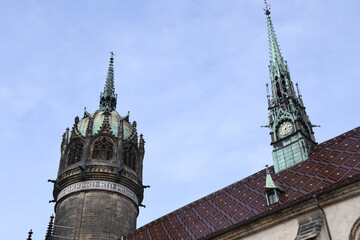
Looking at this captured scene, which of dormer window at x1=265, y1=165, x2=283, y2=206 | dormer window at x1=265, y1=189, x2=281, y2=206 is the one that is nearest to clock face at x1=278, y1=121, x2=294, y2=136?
dormer window at x1=265, y1=165, x2=283, y2=206

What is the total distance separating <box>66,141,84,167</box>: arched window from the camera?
3378 cm

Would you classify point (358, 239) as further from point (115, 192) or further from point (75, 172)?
point (75, 172)

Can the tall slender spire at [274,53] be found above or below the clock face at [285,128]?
above

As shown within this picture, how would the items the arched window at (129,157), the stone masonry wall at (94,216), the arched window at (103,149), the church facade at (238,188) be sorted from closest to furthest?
1. the church facade at (238,188)
2. the stone masonry wall at (94,216)
3. the arched window at (103,149)
4. the arched window at (129,157)

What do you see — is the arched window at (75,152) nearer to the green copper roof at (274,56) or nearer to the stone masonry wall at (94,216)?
the stone masonry wall at (94,216)

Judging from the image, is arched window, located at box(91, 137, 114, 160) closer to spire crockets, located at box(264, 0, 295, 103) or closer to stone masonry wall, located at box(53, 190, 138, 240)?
stone masonry wall, located at box(53, 190, 138, 240)

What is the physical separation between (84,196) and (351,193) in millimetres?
19751

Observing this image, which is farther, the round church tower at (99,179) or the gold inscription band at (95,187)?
the gold inscription band at (95,187)

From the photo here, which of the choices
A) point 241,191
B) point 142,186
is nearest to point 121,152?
point 142,186

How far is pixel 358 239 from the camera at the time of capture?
15273mm

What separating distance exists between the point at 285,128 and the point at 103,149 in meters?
14.5

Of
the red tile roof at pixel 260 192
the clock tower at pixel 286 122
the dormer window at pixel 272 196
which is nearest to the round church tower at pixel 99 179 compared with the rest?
the red tile roof at pixel 260 192

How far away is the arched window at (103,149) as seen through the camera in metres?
33.5

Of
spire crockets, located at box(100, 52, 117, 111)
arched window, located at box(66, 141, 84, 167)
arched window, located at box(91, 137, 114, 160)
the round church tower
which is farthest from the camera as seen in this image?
spire crockets, located at box(100, 52, 117, 111)
